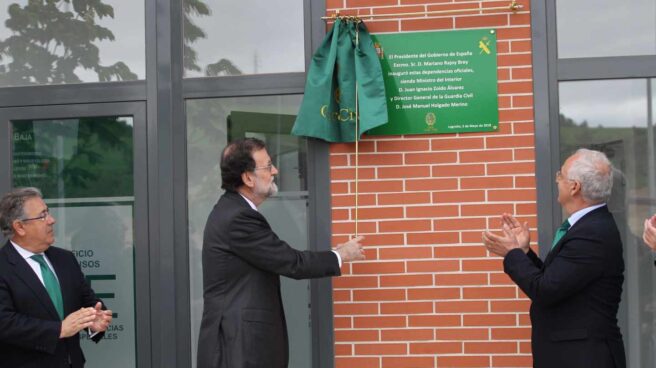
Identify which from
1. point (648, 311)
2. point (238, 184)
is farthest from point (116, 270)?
point (648, 311)

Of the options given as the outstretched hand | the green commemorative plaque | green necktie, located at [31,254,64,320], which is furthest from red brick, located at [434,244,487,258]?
green necktie, located at [31,254,64,320]

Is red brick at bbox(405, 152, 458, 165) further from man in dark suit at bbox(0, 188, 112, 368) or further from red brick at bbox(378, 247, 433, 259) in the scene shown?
man in dark suit at bbox(0, 188, 112, 368)

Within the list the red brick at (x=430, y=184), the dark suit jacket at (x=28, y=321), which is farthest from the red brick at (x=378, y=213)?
the dark suit jacket at (x=28, y=321)

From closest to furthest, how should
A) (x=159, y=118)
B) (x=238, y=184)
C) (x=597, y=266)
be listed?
(x=597, y=266), (x=238, y=184), (x=159, y=118)

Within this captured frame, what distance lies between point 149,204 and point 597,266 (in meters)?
2.50

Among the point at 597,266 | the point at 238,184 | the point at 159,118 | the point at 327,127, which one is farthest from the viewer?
the point at 159,118

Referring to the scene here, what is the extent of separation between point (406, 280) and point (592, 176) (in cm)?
122

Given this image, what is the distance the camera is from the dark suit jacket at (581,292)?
3244mm

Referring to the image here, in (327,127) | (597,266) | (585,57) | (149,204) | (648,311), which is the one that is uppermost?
(585,57)

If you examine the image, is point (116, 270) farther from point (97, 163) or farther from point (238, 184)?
point (238, 184)

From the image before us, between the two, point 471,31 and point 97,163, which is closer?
point 471,31

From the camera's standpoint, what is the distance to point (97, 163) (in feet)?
15.2

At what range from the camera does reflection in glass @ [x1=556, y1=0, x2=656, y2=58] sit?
4.21m

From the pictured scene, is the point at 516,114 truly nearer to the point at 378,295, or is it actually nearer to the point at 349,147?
the point at 349,147
